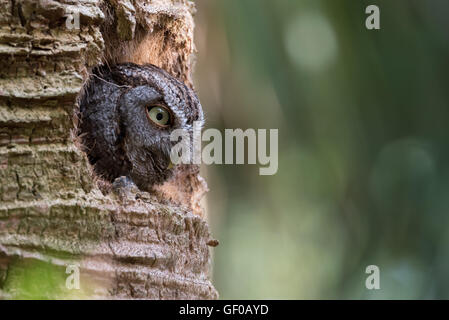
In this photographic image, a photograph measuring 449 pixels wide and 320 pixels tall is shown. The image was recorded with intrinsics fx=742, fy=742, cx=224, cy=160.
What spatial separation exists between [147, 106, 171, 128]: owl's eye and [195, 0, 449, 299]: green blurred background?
1358 mm

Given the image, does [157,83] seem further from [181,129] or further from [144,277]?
[144,277]

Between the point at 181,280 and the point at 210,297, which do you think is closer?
the point at 181,280

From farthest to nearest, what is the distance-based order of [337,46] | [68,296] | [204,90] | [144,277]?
[204,90] < [337,46] < [144,277] < [68,296]

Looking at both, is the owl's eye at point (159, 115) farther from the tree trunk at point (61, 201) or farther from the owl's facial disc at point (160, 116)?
the tree trunk at point (61, 201)

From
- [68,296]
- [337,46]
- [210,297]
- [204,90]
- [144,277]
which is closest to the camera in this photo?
[68,296]

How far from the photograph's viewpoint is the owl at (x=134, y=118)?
229 cm

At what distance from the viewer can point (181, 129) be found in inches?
95.8

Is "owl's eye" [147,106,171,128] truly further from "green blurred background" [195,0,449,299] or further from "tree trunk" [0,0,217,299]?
"green blurred background" [195,0,449,299]

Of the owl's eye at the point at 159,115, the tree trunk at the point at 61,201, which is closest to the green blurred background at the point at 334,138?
the owl's eye at the point at 159,115

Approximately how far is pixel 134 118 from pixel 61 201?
30.8 inches

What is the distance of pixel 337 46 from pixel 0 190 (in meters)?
2.35

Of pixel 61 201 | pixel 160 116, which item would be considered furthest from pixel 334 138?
pixel 61 201

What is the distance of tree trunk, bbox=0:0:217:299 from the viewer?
1.55 meters

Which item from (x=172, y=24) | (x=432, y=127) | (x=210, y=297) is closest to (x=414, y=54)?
(x=432, y=127)
